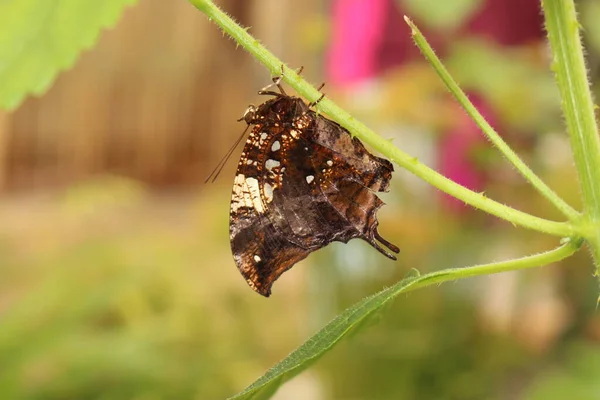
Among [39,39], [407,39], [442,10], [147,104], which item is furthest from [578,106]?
[147,104]

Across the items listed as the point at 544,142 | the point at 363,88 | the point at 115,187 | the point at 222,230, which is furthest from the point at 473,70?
the point at 115,187

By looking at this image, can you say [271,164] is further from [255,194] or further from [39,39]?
[39,39]

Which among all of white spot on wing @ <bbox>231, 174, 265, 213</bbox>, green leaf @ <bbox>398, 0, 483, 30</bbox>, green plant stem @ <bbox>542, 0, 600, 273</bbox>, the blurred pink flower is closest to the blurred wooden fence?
the blurred pink flower

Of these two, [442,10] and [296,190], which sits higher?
[442,10]

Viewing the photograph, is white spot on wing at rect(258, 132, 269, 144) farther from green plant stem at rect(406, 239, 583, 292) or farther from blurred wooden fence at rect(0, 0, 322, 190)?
blurred wooden fence at rect(0, 0, 322, 190)

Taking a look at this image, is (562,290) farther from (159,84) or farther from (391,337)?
(159,84)

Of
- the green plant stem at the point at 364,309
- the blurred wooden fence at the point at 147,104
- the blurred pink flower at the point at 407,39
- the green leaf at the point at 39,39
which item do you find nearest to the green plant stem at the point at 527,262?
the green plant stem at the point at 364,309

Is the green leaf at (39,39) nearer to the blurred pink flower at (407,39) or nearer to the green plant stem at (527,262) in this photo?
the green plant stem at (527,262)
